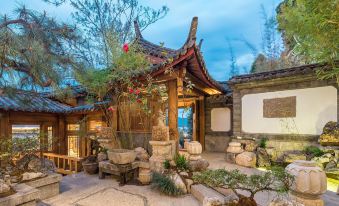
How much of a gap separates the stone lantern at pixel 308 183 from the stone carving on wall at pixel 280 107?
13.3 feet

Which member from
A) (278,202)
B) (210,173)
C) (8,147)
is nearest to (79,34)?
(8,147)

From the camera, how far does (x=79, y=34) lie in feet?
11.9

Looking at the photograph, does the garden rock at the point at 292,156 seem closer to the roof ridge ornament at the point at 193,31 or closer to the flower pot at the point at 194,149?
the flower pot at the point at 194,149

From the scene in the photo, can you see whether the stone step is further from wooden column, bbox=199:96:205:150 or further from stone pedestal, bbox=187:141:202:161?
wooden column, bbox=199:96:205:150

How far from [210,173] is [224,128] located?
234 inches

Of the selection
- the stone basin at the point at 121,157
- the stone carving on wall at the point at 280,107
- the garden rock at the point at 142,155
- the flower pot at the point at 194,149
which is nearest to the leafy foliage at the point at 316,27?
the stone carving on wall at the point at 280,107

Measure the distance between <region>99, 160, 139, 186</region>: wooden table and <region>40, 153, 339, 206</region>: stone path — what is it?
22 cm

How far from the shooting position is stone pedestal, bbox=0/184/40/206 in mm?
2944

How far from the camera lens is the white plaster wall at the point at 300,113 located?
572 cm

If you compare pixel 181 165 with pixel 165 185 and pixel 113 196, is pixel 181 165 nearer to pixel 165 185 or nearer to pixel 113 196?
pixel 165 185

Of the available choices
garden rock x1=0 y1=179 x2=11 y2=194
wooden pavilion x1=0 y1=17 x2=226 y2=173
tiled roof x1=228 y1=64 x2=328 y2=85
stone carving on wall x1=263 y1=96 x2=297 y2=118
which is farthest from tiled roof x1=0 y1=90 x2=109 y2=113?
stone carving on wall x1=263 y1=96 x2=297 y2=118

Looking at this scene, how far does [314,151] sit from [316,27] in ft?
10.9

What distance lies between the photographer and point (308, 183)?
8.81ft

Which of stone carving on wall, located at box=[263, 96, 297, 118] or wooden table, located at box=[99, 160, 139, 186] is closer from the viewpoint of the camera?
wooden table, located at box=[99, 160, 139, 186]
